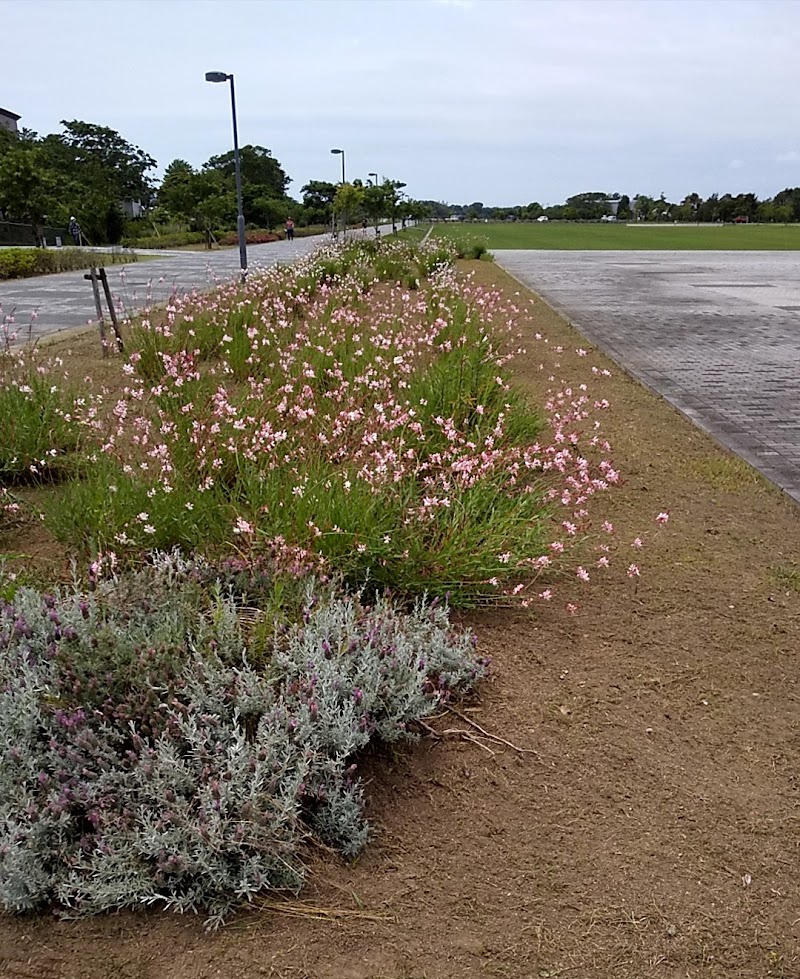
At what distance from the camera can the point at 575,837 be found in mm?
2256

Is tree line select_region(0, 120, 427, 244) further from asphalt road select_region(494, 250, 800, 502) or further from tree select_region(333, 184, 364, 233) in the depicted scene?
asphalt road select_region(494, 250, 800, 502)

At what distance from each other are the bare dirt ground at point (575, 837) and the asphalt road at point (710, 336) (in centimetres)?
259

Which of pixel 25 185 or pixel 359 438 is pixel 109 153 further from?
pixel 359 438

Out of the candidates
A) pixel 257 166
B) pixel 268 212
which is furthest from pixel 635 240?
pixel 257 166

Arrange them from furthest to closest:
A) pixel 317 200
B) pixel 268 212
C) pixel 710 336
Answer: pixel 317 200 → pixel 268 212 → pixel 710 336

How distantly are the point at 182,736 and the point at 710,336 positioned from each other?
11.6m

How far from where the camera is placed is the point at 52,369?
6.87 meters

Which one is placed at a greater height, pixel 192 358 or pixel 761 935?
pixel 192 358

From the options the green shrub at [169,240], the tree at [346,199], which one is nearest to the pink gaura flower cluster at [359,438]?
the tree at [346,199]

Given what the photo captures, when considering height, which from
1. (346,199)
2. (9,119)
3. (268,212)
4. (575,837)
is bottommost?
(575,837)

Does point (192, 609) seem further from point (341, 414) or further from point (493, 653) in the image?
point (341, 414)

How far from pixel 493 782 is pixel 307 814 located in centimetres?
60

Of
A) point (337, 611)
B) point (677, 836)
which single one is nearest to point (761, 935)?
point (677, 836)

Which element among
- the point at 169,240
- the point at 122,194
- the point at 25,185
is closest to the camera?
the point at 25,185
